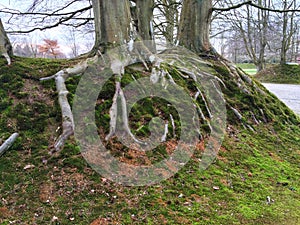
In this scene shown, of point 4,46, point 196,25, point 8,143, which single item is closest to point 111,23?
point 4,46

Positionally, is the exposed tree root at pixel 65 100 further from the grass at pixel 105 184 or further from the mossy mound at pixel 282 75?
the mossy mound at pixel 282 75

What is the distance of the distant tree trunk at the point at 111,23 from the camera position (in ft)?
14.9

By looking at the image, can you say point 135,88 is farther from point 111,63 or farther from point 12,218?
point 12,218

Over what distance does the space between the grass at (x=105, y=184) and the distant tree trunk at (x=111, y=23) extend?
0.79 meters

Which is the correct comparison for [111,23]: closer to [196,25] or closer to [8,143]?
[8,143]

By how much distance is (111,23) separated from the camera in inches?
180

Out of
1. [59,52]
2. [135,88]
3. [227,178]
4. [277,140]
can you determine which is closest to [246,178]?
[227,178]

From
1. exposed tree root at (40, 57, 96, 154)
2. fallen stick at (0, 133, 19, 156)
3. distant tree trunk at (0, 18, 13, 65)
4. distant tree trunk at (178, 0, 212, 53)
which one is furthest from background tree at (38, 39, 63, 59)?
fallen stick at (0, 133, 19, 156)

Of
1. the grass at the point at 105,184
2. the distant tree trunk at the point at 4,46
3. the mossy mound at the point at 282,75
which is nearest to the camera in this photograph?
the grass at the point at 105,184

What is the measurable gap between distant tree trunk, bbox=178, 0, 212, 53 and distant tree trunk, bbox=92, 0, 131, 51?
7.94 ft

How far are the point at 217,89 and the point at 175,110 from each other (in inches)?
66.3

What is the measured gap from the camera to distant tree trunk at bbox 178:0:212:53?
646 centimetres

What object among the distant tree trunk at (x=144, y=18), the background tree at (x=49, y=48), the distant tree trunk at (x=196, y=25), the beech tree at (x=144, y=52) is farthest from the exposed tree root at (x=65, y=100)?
the background tree at (x=49, y=48)

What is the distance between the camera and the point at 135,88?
4.29 metres
